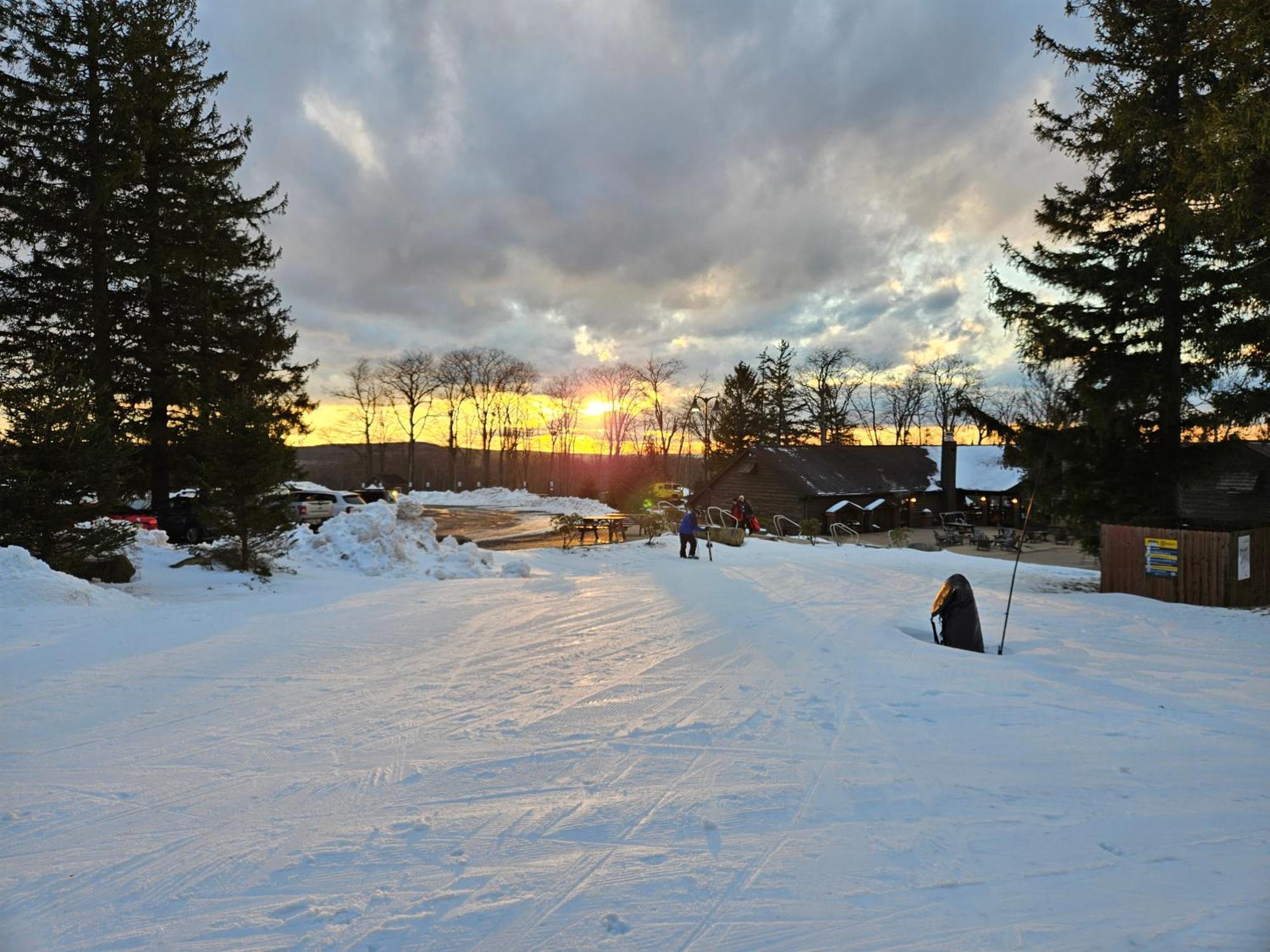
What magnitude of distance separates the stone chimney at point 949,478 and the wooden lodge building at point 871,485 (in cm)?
4

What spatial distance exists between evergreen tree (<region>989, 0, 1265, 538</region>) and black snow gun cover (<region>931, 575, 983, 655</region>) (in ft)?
34.2

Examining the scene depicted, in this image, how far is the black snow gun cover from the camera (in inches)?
323

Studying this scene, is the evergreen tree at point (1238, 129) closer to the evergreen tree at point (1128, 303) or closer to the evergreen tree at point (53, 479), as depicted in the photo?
the evergreen tree at point (1128, 303)

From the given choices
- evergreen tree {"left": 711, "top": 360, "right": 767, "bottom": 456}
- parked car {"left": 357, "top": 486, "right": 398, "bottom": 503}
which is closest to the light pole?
evergreen tree {"left": 711, "top": 360, "right": 767, "bottom": 456}

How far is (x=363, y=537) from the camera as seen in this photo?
14141 mm

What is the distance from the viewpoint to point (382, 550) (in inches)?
541

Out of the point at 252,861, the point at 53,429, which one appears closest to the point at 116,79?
the point at 53,429

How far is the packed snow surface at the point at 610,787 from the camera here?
2994 millimetres

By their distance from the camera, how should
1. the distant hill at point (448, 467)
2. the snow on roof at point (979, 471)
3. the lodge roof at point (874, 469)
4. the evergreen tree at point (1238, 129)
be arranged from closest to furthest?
1. the evergreen tree at point (1238, 129)
2. the lodge roof at point (874, 469)
3. the snow on roof at point (979, 471)
4. the distant hill at point (448, 467)

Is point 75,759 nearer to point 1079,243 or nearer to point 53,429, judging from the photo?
point 53,429

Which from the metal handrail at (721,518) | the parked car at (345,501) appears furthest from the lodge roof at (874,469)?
the parked car at (345,501)

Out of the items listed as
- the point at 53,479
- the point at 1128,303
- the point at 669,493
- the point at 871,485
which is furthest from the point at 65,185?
the point at 871,485

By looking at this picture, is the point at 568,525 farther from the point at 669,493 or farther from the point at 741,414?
the point at 741,414

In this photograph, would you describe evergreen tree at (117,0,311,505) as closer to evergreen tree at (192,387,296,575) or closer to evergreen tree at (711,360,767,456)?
evergreen tree at (192,387,296,575)
